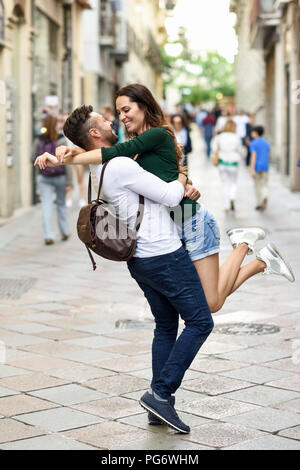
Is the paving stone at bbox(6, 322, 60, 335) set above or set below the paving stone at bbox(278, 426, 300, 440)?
below

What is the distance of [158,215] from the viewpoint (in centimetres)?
463

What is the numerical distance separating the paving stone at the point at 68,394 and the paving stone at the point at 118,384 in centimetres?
8

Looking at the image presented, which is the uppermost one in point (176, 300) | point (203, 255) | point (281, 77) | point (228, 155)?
point (281, 77)

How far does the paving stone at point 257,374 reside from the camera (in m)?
5.78

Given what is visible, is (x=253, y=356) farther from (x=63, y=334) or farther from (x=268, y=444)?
(x=268, y=444)

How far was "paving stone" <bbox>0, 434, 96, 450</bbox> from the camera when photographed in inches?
174

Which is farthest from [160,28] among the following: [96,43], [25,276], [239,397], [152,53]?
[239,397]

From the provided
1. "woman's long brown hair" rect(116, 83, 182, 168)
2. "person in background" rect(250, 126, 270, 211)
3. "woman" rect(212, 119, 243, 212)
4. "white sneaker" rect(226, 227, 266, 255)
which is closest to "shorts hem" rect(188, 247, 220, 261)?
"woman's long brown hair" rect(116, 83, 182, 168)

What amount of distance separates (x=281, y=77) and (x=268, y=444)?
75.4ft

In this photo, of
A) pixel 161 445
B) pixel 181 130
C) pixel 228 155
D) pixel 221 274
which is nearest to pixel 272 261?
pixel 221 274

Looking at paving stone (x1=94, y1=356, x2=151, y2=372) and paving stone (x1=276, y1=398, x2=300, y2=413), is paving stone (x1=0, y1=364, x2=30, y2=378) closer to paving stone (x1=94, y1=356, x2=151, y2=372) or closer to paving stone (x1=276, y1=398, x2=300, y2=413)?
paving stone (x1=94, y1=356, x2=151, y2=372)

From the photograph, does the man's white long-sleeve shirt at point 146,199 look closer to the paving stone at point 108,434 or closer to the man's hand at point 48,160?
the man's hand at point 48,160

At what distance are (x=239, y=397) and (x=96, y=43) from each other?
27.3 m

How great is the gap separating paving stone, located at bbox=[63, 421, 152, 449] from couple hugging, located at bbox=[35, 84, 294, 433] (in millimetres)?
135
